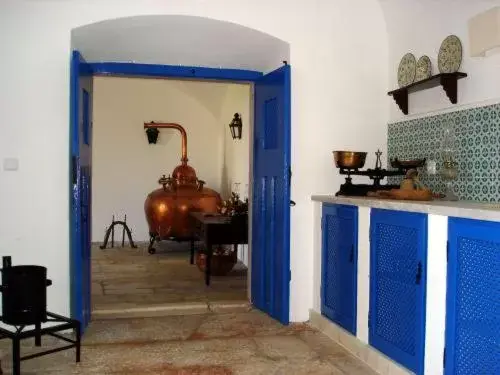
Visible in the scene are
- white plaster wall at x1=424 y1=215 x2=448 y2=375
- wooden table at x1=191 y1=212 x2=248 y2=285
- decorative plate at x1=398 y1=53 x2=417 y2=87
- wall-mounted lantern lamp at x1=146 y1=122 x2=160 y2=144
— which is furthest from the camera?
wall-mounted lantern lamp at x1=146 y1=122 x2=160 y2=144

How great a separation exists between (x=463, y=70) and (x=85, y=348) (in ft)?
9.53

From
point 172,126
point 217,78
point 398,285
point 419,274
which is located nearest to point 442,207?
point 419,274

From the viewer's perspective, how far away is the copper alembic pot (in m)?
7.52

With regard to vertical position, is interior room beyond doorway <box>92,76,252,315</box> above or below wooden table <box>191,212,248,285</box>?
above

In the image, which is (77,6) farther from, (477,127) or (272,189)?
(477,127)

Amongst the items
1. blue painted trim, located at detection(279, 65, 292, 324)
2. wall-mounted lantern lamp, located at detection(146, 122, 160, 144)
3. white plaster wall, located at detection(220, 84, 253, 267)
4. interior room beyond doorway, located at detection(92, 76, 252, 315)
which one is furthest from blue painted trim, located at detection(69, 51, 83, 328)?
wall-mounted lantern lamp, located at detection(146, 122, 160, 144)

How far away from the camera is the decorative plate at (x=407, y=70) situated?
149 inches

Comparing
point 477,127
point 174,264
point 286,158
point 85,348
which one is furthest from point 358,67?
point 174,264

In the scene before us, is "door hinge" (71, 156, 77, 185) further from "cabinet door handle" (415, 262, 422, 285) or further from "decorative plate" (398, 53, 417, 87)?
"decorative plate" (398, 53, 417, 87)

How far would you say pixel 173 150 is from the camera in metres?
8.93

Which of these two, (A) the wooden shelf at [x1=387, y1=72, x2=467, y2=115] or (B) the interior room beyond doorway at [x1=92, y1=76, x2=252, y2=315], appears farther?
(B) the interior room beyond doorway at [x1=92, y1=76, x2=252, y2=315]

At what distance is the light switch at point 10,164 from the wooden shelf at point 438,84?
2.65 metres

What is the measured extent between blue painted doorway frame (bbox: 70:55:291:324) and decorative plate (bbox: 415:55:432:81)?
88 centimetres

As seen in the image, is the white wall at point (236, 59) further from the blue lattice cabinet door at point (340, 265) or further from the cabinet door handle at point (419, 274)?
the cabinet door handle at point (419, 274)
